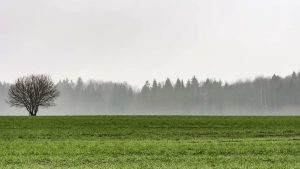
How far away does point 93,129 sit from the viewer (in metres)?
58.8

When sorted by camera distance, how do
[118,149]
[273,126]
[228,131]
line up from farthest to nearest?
[273,126] < [228,131] < [118,149]

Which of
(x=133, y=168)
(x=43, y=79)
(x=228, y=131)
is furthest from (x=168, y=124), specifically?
(x=43, y=79)

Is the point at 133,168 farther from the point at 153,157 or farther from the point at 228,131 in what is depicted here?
the point at 228,131

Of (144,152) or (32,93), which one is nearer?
(144,152)

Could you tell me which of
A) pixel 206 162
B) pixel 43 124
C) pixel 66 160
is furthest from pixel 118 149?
pixel 43 124

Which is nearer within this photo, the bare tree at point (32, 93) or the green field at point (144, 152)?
the green field at point (144, 152)

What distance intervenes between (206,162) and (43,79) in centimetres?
9022

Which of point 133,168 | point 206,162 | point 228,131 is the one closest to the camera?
point 133,168

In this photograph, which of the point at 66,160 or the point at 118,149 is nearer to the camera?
the point at 66,160

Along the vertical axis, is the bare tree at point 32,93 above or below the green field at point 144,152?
above

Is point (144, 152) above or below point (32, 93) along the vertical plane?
below

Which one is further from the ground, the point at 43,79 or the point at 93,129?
the point at 43,79

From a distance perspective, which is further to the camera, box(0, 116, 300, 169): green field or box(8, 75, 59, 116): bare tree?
box(8, 75, 59, 116): bare tree

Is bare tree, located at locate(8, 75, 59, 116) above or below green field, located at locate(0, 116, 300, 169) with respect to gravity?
above
